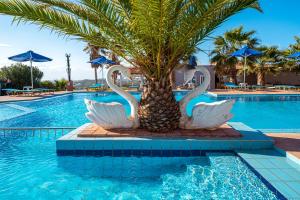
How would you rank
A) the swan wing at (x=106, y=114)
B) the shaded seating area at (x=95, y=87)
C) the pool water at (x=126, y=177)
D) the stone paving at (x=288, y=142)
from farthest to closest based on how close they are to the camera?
the shaded seating area at (x=95, y=87) < the swan wing at (x=106, y=114) < the stone paving at (x=288, y=142) < the pool water at (x=126, y=177)

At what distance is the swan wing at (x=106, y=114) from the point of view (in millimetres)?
5734

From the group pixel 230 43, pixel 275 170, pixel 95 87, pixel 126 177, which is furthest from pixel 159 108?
pixel 95 87

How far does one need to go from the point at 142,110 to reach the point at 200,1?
9.05 feet

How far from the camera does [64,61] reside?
1219 inches

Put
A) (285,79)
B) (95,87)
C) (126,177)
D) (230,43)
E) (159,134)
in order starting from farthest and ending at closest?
(285,79) < (95,87) < (230,43) < (159,134) < (126,177)

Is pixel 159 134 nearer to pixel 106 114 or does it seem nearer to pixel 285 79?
pixel 106 114

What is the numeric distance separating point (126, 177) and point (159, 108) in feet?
6.55

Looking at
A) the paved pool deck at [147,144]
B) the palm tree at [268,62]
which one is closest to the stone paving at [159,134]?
the paved pool deck at [147,144]

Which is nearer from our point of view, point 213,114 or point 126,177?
point 126,177

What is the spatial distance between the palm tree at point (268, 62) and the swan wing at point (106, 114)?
1948 cm

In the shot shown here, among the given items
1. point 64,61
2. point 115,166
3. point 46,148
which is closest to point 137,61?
point 115,166

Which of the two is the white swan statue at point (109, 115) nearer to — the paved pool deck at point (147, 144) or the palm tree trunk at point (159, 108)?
the palm tree trunk at point (159, 108)

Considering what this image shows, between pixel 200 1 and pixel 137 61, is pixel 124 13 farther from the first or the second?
pixel 200 1

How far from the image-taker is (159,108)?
5875 mm
